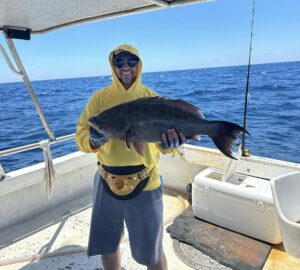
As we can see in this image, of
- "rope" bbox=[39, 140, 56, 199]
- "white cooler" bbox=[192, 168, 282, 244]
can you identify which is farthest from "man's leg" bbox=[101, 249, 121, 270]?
"rope" bbox=[39, 140, 56, 199]

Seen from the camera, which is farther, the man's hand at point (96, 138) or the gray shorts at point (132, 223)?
the gray shorts at point (132, 223)

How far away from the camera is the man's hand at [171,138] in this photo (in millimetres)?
1906

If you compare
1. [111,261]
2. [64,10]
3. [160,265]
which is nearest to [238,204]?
[160,265]

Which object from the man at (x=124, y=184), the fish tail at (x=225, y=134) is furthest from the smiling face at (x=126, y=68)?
the fish tail at (x=225, y=134)

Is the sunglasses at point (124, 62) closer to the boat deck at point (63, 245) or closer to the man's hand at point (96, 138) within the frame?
the man's hand at point (96, 138)

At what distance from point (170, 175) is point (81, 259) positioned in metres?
1.99

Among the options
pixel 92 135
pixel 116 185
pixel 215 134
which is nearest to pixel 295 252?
pixel 215 134

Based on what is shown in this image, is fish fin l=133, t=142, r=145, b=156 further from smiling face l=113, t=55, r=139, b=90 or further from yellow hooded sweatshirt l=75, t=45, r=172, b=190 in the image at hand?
smiling face l=113, t=55, r=139, b=90

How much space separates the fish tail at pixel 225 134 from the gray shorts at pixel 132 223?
2.12 feet

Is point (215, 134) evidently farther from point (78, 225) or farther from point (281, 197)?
point (78, 225)

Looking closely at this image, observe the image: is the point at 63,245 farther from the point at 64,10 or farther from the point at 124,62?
the point at 64,10

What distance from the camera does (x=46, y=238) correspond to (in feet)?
11.7

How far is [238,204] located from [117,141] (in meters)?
1.82

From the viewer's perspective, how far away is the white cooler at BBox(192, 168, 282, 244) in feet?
10.5
